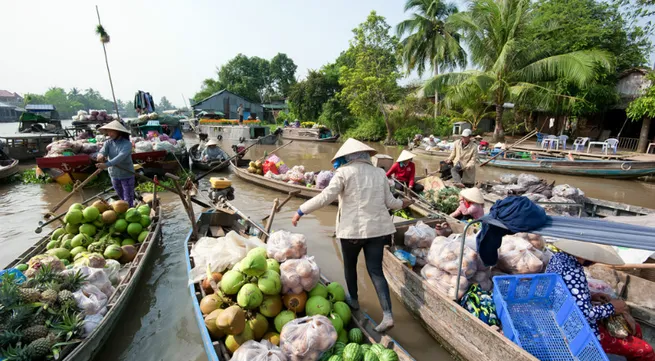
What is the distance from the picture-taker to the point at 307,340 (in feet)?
7.25

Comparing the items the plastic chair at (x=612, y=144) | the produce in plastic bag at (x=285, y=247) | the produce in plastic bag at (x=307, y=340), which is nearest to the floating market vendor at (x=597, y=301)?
the produce in plastic bag at (x=307, y=340)

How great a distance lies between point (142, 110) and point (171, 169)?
1078 cm

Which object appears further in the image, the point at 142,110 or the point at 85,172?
the point at 142,110

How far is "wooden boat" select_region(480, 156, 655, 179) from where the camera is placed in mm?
10461

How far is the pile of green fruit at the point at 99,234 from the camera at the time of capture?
3934 millimetres

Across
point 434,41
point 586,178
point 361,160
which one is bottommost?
point 586,178

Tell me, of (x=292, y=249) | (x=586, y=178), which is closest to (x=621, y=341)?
(x=292, y=249)

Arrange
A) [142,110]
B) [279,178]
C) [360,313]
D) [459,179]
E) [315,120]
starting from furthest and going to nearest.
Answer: [315,120]
[142,110]
[279,178]
[459,179]
[360,313]

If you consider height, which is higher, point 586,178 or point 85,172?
point 85,172

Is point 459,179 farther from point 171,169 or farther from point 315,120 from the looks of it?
point 315,120

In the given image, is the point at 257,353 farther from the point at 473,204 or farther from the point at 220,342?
the point at 473,204

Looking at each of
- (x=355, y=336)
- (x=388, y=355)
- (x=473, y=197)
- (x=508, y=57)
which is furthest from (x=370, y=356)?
(x=508, y=57)

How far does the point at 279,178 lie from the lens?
906 centimetres

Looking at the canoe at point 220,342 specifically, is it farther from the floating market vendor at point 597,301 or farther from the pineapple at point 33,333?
the floating market vendor at point 597,301
